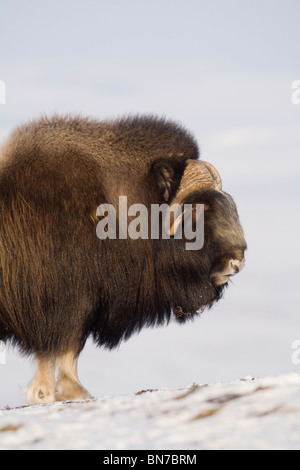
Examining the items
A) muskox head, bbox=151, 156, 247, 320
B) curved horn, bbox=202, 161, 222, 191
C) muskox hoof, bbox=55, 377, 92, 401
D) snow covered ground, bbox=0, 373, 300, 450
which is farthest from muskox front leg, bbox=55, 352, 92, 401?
snow covered ground, bbox=0, 373, 300, 450

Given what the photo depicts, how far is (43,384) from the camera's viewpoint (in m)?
5.68

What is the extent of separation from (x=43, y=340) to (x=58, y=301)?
1.10 feet

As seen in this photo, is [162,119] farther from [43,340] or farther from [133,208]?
[43,340]

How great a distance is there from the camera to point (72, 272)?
560 centimetres

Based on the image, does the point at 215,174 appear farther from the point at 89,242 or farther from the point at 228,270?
the point at 89,242

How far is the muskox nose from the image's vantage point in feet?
19.7

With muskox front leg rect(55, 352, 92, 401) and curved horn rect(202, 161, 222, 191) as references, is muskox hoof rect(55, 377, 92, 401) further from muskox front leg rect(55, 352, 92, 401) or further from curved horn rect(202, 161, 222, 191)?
curved horn rect(202, 161, 222, 191)

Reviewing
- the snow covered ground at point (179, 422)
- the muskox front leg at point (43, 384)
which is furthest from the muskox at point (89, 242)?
the snow covered ground at point (179, 422)

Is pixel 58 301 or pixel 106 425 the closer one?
pixel 106 425

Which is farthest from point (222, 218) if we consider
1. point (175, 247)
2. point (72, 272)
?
point (72, 272)

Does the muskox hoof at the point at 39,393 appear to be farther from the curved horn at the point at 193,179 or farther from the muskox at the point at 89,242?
the curved horn at the point at 193,179

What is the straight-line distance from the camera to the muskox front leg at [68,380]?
5.70m
